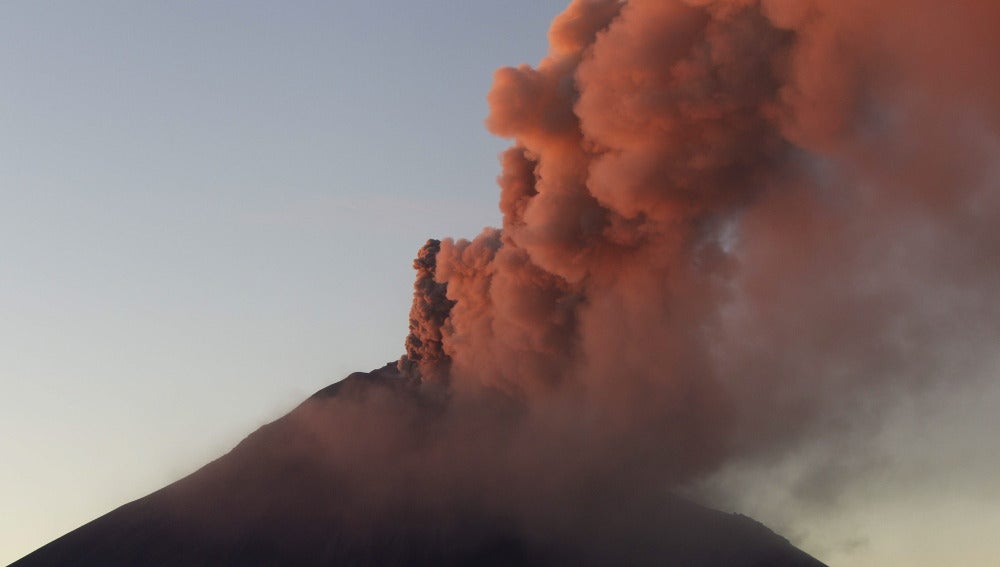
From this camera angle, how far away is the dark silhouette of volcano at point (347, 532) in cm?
7706

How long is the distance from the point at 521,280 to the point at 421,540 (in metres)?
33.2

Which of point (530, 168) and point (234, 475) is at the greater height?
point (530, 168)

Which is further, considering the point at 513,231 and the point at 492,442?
the point at 492,442

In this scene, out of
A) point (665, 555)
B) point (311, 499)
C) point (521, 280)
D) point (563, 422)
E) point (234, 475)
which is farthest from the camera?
point (234, 475)

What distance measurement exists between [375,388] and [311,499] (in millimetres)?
12588

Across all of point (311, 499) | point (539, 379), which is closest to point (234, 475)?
point (311, 499)

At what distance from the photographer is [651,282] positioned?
2018 inches

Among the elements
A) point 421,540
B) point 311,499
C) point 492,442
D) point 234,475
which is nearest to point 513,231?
point 492,442

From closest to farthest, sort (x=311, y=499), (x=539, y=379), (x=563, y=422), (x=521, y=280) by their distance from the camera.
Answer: (x=521, y=280) < (x=539, y=379) < (x=563, y=422) < (x=311, y=499)

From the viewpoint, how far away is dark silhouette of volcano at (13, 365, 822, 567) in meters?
77.1

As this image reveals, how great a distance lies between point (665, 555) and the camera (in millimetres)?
77125

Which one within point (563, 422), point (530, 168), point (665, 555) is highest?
point (530, 168)

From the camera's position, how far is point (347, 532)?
83.3 meters

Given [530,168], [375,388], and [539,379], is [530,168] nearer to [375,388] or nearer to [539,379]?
[539,379]
